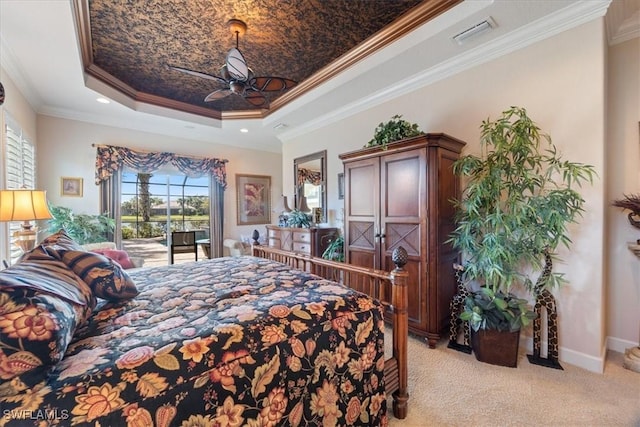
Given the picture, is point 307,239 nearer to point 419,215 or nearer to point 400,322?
point 419,215

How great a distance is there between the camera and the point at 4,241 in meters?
2.54

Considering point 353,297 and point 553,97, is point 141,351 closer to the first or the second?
point 353,297

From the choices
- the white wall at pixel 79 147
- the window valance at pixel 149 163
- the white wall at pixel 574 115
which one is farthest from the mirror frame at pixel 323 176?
the white wall at pixel 79 147

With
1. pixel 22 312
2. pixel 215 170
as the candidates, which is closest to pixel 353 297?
pixel 22 312

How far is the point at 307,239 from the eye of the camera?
385 cm

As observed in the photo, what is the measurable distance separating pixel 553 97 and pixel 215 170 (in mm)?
5156

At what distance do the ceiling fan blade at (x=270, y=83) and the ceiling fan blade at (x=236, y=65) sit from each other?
163mm

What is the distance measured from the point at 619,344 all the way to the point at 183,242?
6.11 metres

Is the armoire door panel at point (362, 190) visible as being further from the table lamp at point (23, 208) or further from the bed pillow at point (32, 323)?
the table lamp at point (23, 208)

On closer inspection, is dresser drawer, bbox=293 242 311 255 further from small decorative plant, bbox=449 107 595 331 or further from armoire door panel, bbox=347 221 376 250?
small decorative plant, bbox=449 107 595 331

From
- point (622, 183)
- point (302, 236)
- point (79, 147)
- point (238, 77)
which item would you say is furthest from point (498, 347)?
point (79, 147)

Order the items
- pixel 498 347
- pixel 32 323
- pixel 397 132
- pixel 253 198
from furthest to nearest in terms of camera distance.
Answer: pixel 253 198, pixel 397 132, pixel 498 347, pixel 32 323

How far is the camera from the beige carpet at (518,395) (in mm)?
1601

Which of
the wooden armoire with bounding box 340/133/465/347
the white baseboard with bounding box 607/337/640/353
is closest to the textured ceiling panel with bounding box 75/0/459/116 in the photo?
the wooden armoire with bounding box 340/133/465/347
